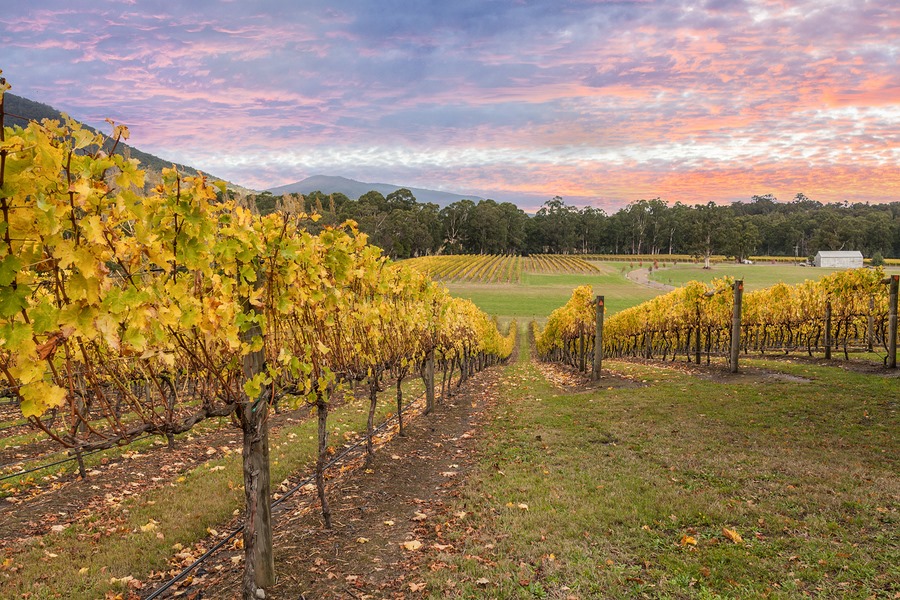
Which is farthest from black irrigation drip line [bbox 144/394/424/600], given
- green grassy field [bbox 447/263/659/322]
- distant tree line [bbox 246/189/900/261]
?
distant tree line [bbox 246/189/900/261]

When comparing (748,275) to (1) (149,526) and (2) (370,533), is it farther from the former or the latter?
(1) (149,526)

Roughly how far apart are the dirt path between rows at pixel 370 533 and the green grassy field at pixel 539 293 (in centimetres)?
4509

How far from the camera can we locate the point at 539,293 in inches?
2955

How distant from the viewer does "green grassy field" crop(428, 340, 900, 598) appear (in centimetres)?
475

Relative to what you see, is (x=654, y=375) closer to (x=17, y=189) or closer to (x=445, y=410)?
(x=445, y=410)

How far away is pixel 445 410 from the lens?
14.5 meters

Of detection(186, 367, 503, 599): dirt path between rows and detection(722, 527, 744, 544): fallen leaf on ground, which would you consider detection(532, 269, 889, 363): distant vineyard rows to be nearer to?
detection(186, 367, 503, 599): dirt path between rows

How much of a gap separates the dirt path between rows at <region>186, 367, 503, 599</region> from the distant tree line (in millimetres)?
92521

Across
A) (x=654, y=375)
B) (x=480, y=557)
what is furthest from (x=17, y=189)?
(x=654, y=375)

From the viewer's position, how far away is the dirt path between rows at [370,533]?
5109 mm

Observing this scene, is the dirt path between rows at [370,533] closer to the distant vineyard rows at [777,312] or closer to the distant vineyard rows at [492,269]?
the distant vineyard rows at [777,312]

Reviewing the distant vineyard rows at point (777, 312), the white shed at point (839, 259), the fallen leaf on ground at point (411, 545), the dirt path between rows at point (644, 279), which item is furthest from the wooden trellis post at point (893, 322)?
the white shed at point (839, 259)

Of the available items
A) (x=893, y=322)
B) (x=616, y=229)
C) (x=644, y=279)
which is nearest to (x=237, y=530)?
(x=893, y=322)

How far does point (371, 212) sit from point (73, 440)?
115 meters
